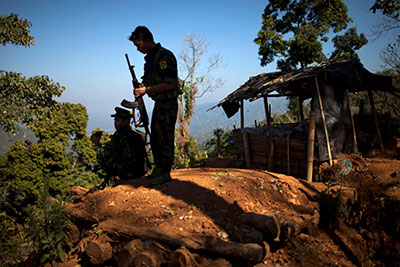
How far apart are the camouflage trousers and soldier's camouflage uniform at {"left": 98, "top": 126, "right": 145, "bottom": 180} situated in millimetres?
590

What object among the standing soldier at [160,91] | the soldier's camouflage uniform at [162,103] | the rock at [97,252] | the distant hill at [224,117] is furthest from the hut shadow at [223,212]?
the distant hill at [224,117]

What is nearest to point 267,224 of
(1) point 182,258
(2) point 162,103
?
(1) point 182,258

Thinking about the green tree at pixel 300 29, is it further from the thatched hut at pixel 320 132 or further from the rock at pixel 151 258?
the rock at pixel 151 258

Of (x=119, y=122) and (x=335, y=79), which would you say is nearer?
(x=119, y=122)

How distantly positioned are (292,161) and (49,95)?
38.2ft

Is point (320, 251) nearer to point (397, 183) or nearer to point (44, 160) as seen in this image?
point (397, 183)

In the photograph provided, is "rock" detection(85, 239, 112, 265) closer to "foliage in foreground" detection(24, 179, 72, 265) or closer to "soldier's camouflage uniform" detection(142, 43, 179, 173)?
"foliage in foreground" detection(24, 179, 72, 265)

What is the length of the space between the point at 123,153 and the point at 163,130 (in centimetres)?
96

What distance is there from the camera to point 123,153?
4059mm

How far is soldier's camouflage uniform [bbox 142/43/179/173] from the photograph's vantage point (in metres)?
3.51

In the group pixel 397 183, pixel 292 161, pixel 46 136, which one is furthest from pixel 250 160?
pixel 46 136

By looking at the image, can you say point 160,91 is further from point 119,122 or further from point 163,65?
point 119,122

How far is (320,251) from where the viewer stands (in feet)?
10.6

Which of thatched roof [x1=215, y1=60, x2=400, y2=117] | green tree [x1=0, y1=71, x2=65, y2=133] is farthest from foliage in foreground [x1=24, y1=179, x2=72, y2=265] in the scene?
green tree [x1=0, y1=71, x2=65, y2=133]
